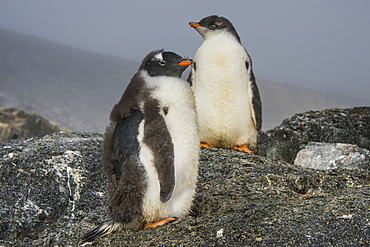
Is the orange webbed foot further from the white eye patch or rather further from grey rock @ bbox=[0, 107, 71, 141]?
grey rock @ bbox=[0, 107, 71, 141]

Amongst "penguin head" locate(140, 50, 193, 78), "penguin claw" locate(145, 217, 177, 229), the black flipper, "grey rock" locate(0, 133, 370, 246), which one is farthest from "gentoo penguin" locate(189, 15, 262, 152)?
"penguin claw" locate(145, 217, 177, 229)

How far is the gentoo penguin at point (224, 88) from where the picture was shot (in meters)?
4.70

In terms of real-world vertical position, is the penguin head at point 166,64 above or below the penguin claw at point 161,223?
above

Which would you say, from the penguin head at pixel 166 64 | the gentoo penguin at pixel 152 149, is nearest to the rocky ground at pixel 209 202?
the gentoo penguin at pixel 152 149

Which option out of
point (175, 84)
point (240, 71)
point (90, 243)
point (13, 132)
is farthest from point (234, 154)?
point (13, 132)

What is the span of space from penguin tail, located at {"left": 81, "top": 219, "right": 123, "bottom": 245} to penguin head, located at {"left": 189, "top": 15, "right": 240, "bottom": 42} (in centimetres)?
288

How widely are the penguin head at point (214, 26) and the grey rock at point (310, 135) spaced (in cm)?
125

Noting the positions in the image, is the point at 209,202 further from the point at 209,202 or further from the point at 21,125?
the point at 21,125

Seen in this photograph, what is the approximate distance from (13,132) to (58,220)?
5.64m

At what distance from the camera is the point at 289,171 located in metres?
3.80

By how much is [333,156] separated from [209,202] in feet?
7.17

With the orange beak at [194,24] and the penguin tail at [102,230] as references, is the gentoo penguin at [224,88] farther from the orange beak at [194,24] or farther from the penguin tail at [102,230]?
the penguin tail at [102,230]

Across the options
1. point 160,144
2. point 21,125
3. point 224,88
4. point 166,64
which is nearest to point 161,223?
point 160,144

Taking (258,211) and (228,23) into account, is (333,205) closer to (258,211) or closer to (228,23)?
(258,211)
